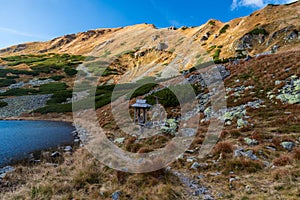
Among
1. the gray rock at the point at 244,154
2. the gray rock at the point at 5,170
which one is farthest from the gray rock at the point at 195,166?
the gray rock at the point at 5,170

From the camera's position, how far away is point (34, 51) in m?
179

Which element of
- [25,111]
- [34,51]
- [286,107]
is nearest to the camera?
[286,107]

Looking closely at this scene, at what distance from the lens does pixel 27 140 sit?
22.8m

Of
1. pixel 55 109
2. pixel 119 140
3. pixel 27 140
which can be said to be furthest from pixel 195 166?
pixel 55 109

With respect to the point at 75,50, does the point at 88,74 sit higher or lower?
lower

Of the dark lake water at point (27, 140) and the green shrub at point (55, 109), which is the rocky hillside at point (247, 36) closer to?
the green shrub at point (55, 109)

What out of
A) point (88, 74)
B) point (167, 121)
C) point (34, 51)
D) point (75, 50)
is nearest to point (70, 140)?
point (167, 121)

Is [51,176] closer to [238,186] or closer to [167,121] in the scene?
[238,186]

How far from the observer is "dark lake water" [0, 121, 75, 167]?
58.4 ft

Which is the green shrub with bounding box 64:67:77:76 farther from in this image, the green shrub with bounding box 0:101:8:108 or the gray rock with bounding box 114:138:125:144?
the gray rock with bounding box 114:138:125:144

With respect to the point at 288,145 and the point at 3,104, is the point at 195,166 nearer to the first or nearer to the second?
the point at 288,145

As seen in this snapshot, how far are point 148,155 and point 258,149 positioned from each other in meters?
7.06

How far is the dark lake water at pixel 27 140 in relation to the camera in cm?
1780

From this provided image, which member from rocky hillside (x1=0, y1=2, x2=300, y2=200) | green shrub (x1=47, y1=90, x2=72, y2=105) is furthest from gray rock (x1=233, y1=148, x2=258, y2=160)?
green shrub (x1=47, y1=90, x2=72, y2=105)
